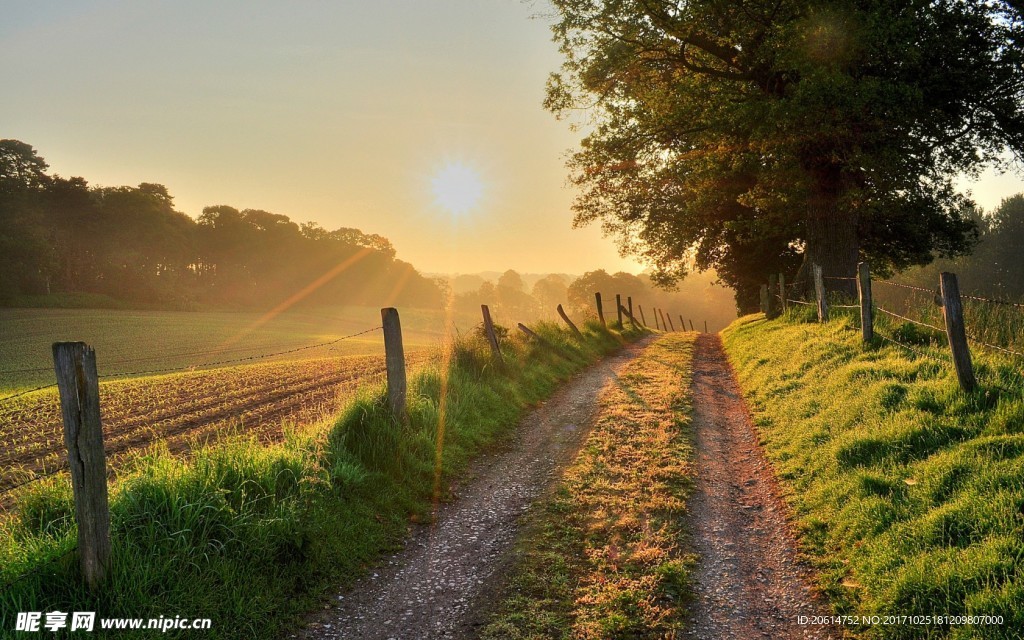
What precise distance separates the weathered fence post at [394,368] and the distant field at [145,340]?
32.1 ft

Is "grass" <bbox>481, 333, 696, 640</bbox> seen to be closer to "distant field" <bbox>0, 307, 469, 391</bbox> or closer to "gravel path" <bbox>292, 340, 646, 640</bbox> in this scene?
"gravel path" <bbox>292, 340, 646, 640</bbox>

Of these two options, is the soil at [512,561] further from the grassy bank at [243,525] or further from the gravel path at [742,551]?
the grassy bank at [243,525]

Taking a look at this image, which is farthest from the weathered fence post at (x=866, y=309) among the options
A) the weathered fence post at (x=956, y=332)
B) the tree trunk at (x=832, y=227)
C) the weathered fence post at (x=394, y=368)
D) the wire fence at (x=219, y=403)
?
the wire fence at (x=219, y=403)

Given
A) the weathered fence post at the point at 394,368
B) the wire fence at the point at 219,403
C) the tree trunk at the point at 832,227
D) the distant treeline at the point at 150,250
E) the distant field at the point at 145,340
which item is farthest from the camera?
the distant treeline at the point at 150,250

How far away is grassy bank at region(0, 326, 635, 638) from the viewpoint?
4090 mm

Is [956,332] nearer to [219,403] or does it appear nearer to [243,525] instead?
[243,525]

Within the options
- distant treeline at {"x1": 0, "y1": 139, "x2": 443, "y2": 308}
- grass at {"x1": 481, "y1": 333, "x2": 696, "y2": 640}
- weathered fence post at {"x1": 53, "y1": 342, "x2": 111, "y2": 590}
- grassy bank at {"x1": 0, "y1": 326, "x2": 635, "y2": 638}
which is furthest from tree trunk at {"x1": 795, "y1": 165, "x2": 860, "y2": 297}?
distant treeline at {"x1": 0, "y1": 139, "x2": 443, "y2": 308}

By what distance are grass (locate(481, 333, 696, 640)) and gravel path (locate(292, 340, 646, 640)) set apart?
278 mm

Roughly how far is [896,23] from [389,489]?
15.5m

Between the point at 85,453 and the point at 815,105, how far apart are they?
1602 cm

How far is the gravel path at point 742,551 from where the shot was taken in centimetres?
436

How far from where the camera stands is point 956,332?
22.7 feet

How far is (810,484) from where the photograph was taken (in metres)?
6.57

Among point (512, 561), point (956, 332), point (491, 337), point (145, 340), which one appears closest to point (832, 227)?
point (956, 332)
